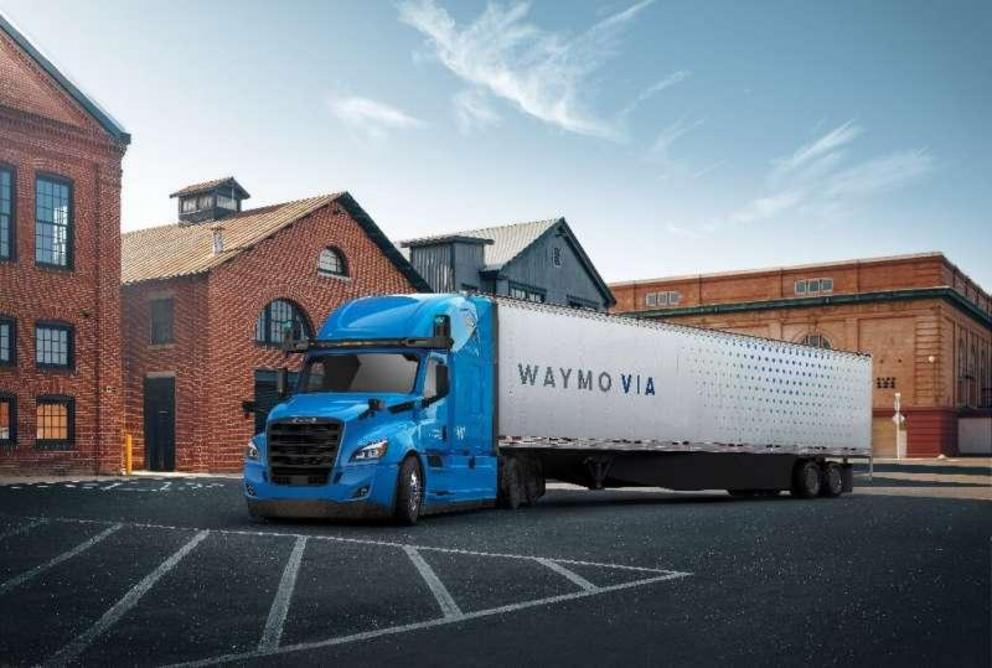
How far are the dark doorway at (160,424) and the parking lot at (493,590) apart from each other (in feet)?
58.9

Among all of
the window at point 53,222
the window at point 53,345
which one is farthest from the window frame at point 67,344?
the window at point 53,222

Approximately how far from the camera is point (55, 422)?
31.2 meters

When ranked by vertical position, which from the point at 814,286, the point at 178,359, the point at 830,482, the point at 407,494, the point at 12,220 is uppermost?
the point at 814,286

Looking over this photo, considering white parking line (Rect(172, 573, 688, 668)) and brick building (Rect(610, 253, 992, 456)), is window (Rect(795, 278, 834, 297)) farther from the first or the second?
white parking line (Rect(172, 573, 688, 668))

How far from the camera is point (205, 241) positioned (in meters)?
38.3

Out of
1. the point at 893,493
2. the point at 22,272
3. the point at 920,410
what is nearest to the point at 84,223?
the point at 22,272

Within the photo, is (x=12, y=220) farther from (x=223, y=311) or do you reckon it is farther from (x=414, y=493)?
(x=414, y=493)

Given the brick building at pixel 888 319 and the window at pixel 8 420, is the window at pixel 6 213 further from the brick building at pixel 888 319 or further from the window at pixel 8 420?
the brick building at pixel 888 319

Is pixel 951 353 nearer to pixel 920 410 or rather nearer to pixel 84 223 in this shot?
pixel 920 410

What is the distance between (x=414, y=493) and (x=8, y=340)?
62.5 ft

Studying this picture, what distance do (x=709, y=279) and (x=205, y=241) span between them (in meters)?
41.5

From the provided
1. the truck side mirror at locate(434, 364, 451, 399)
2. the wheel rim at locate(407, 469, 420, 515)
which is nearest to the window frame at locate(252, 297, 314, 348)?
the truck side mirror at locate(434, 364, 451, 399)

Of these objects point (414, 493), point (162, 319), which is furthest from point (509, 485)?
point (162, 319)

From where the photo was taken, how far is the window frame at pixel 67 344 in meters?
31.0
